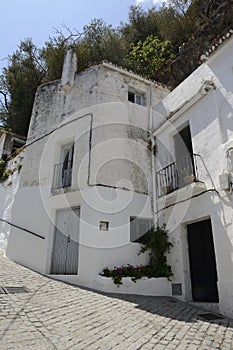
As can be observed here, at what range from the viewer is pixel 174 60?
15.3m

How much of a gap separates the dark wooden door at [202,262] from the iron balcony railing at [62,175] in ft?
16.1

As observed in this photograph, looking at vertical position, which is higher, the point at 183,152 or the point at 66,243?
the point at 183,152

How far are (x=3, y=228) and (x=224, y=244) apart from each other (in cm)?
902

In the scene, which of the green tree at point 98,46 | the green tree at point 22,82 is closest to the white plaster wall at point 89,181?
the green tree at point 98,46

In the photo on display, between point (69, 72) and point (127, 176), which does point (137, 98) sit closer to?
point (69, 72)

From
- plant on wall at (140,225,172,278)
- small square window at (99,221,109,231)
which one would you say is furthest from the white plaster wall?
plant on wall at (140,225,172,278)

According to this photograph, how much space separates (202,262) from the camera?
7.27 metres

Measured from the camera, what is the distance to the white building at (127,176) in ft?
23.1

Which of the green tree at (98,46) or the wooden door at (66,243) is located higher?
the green tree at (98,46)

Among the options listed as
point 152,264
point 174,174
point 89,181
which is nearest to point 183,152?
point 174,174

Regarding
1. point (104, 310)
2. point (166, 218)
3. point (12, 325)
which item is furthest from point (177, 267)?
point (12, 325)

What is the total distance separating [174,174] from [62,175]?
4388 millimetres

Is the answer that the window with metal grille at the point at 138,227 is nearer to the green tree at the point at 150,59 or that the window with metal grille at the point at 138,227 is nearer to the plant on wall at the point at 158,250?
the plant on wall at the point at 158,250

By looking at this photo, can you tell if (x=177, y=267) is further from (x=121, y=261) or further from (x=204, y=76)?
(x=204, y=76)
